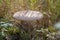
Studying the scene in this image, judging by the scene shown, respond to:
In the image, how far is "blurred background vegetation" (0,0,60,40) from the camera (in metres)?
2.36

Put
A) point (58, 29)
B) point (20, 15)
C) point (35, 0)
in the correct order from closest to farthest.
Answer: point (20, 15)
point (58, 29)
point (35, 0)

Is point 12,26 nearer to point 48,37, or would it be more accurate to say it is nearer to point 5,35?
point 5,35

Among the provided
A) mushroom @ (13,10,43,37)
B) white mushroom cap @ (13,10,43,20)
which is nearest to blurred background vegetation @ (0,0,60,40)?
mushroom @ (13,10,43,37)

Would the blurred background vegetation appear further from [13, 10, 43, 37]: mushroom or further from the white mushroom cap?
the white mushroom cap

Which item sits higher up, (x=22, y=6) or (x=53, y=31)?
(x=22, y=6)

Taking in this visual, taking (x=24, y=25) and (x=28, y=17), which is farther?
(x=24, y=25)

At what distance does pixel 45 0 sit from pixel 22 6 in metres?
0.34

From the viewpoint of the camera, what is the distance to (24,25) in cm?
238

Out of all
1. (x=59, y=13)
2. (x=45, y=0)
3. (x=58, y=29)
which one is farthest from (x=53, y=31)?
(x=45, y=0)

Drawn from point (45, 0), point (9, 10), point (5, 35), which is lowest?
point (5, 35)

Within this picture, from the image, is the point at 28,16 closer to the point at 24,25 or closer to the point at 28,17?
the point at 28,17

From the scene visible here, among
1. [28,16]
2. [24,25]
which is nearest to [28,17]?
[28,16]

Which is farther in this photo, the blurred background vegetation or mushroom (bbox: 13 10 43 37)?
the blurred background vegetation

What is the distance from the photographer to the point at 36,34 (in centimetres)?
236
